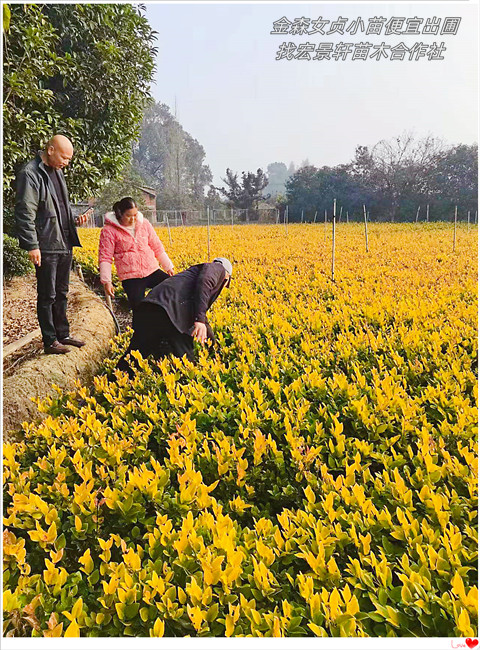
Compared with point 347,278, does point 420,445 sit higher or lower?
lower

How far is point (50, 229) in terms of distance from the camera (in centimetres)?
251

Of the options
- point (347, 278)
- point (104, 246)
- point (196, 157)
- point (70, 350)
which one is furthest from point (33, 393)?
point (196, 157)

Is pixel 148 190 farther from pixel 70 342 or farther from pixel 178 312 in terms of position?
pixel 178 312

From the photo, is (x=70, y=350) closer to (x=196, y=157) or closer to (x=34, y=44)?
(x=34, y=44)

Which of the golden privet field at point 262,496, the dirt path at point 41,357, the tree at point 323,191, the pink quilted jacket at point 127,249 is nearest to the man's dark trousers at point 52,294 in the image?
the dirt path at point 41,357

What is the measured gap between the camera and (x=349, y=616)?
1.01 metres

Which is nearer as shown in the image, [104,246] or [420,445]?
[420,445]

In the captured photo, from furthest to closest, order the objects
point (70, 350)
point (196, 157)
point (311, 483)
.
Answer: point (196, 157)
point (70, 350)
point (311, 483)

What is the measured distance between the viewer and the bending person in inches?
96.3

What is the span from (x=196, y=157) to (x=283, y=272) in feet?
8.01

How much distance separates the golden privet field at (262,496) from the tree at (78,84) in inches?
69.5

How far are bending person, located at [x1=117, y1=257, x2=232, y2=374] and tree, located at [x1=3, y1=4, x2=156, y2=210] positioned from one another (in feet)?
5.07

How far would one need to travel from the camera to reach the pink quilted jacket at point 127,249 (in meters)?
3.01

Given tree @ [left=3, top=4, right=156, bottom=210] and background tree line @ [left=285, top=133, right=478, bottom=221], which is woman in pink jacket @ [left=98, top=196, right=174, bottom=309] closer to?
tree @ [left=3, top=4, right=156, bottom=210]
